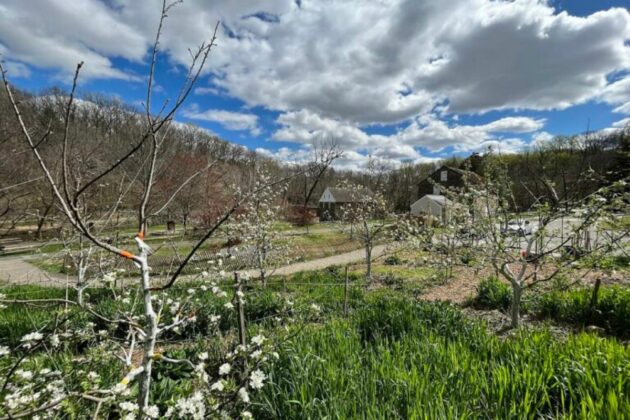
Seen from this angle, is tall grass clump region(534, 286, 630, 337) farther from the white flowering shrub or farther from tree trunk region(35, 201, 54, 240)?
tree trunk region(35, 201, 54, 240)

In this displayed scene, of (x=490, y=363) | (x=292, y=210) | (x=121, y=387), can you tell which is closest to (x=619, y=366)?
(x=490, y=363)

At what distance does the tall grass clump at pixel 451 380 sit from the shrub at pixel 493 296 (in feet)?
12.0

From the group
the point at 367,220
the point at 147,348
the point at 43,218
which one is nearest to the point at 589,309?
the point at 147,348

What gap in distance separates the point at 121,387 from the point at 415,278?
1057 cm

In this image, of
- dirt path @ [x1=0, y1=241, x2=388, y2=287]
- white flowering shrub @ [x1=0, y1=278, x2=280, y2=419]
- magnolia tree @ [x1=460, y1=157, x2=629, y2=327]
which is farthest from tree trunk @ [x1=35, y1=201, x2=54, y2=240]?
magnolia tree @ [x1=460, y1=157, x2=629, y2=327]

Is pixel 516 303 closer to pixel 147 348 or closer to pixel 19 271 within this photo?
pixel 147 348

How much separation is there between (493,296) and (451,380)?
521 centimetres

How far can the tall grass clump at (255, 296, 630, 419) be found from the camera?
6.92 ft

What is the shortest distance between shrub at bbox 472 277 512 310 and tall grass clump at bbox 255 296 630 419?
366cm

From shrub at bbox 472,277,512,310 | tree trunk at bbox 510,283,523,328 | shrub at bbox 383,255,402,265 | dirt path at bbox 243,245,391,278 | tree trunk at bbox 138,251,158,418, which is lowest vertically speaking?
dirt path at bbox 243,245,391,278

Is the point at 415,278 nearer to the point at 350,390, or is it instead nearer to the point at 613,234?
the point at 613,234

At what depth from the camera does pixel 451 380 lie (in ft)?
8.00

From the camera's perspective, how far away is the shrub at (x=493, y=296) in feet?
21.7

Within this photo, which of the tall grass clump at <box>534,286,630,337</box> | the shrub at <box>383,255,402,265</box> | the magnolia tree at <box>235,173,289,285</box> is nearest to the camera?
the tall grass clump at <box>534,286,630,337</box>
